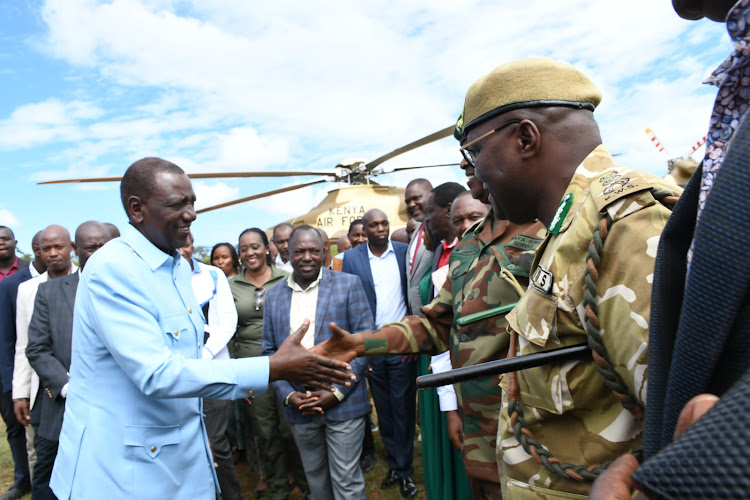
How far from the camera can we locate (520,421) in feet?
4.25

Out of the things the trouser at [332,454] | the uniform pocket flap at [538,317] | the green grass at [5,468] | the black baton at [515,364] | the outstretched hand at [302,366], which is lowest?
the green grass at [5,468]

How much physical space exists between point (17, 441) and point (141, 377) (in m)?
3.81

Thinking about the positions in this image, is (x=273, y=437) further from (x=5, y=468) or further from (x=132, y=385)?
(x=5, y=468)

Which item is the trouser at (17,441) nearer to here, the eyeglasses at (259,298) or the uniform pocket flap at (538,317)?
the eyeglasses at (259,298)

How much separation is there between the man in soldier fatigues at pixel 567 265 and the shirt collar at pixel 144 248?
1.43 meters

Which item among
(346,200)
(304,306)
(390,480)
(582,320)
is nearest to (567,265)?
(582,320)

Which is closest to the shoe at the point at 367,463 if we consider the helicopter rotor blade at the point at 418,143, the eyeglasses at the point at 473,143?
the eyeglasses at the point at 473,143

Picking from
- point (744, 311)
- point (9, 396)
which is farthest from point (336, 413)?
point (9, 396)

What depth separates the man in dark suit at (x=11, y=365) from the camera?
408 cm

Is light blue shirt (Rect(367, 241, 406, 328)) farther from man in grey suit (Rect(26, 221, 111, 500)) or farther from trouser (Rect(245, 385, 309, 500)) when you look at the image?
man in grey suit (Rect(26, 221, 111, 500))

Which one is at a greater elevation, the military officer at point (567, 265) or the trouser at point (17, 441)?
the military officer at point (567, 265)

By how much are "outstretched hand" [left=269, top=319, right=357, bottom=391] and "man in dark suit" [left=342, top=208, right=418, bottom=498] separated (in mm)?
1677

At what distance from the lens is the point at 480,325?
6.48 ft

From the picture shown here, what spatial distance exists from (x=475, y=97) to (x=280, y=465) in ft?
12.1
